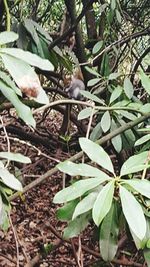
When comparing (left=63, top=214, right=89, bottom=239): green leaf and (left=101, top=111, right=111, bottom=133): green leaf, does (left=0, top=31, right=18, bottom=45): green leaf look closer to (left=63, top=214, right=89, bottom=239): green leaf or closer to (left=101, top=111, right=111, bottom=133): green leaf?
(left=63, top=214, right=89, bottom=239): green leaf

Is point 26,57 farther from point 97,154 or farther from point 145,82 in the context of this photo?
point 145,82

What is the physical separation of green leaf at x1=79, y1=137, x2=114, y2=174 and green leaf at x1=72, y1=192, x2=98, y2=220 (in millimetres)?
51

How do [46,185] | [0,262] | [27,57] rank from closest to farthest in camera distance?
[27,57] < [0,262] < [46,185]

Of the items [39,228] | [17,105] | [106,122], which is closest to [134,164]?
[17,105]

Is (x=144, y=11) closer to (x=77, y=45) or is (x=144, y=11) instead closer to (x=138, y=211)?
(x=77, y=45)

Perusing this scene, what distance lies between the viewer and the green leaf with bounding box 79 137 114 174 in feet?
2.43

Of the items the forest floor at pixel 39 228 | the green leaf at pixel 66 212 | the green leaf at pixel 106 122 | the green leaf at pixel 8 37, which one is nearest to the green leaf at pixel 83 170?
the green leaf at pixel 66 212

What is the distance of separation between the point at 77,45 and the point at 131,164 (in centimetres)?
118

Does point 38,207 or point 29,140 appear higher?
point 29,140

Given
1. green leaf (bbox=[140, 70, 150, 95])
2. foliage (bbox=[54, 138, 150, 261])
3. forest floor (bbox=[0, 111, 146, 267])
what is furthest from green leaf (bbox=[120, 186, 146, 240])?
forest floor (bbox=[0, 111, 146, 267])

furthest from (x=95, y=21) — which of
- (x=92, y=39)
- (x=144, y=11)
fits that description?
(x=144, y=11)

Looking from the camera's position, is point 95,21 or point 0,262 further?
point 95,21

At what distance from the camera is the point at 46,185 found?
7.53 ft

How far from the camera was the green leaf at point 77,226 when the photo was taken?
82 cm
